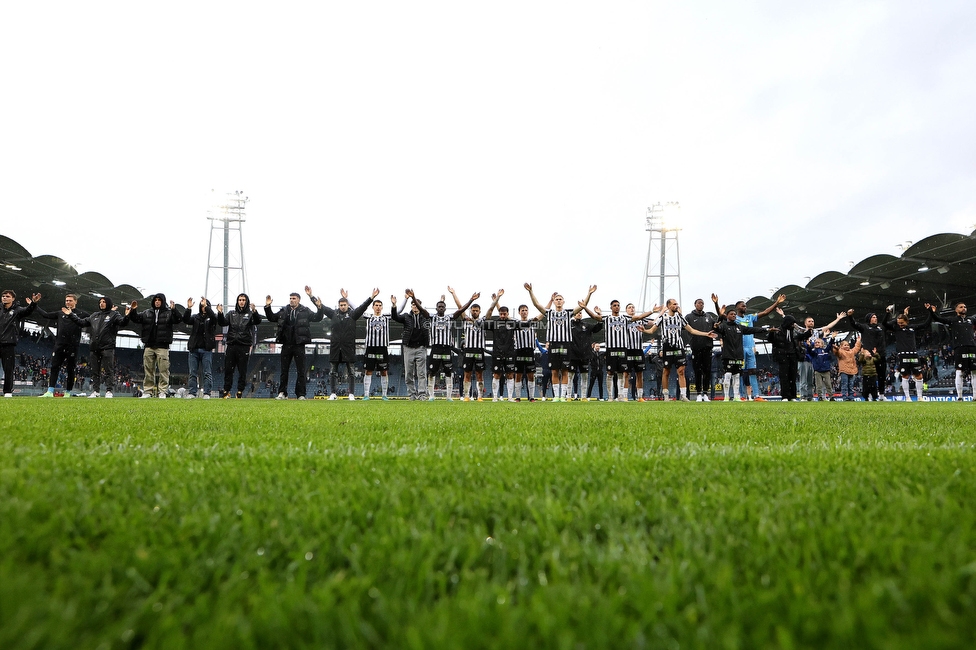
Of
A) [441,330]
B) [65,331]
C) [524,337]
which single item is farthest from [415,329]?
[65,331]

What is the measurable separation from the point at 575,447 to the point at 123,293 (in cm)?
3293

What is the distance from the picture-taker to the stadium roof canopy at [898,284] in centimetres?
2152

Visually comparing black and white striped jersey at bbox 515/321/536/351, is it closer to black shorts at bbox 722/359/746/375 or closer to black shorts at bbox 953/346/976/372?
black shorts at bbox 722/359/746/375

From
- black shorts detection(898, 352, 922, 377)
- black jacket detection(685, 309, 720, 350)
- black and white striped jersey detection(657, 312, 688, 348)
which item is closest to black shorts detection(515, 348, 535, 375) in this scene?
black and white striped jersey detection(657, 312, 688, 348)

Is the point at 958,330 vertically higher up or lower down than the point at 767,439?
higher up

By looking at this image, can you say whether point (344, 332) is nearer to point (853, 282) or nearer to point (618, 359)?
point (618, 359)

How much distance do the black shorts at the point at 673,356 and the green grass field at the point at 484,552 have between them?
1023cm

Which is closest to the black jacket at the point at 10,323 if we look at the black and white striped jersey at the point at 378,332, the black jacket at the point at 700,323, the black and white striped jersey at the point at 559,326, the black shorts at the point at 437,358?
the black and white striped jersey at the point at 378,332

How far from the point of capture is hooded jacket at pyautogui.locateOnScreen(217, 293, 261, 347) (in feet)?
36.1

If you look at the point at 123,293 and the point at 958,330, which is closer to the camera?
the point at 958,330

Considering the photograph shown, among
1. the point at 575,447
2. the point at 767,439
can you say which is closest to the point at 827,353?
the point at 767,439

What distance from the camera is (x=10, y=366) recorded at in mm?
10281

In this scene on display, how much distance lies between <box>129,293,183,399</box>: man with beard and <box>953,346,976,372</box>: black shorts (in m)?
16.2

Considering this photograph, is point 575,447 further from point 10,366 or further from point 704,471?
point 10,366
